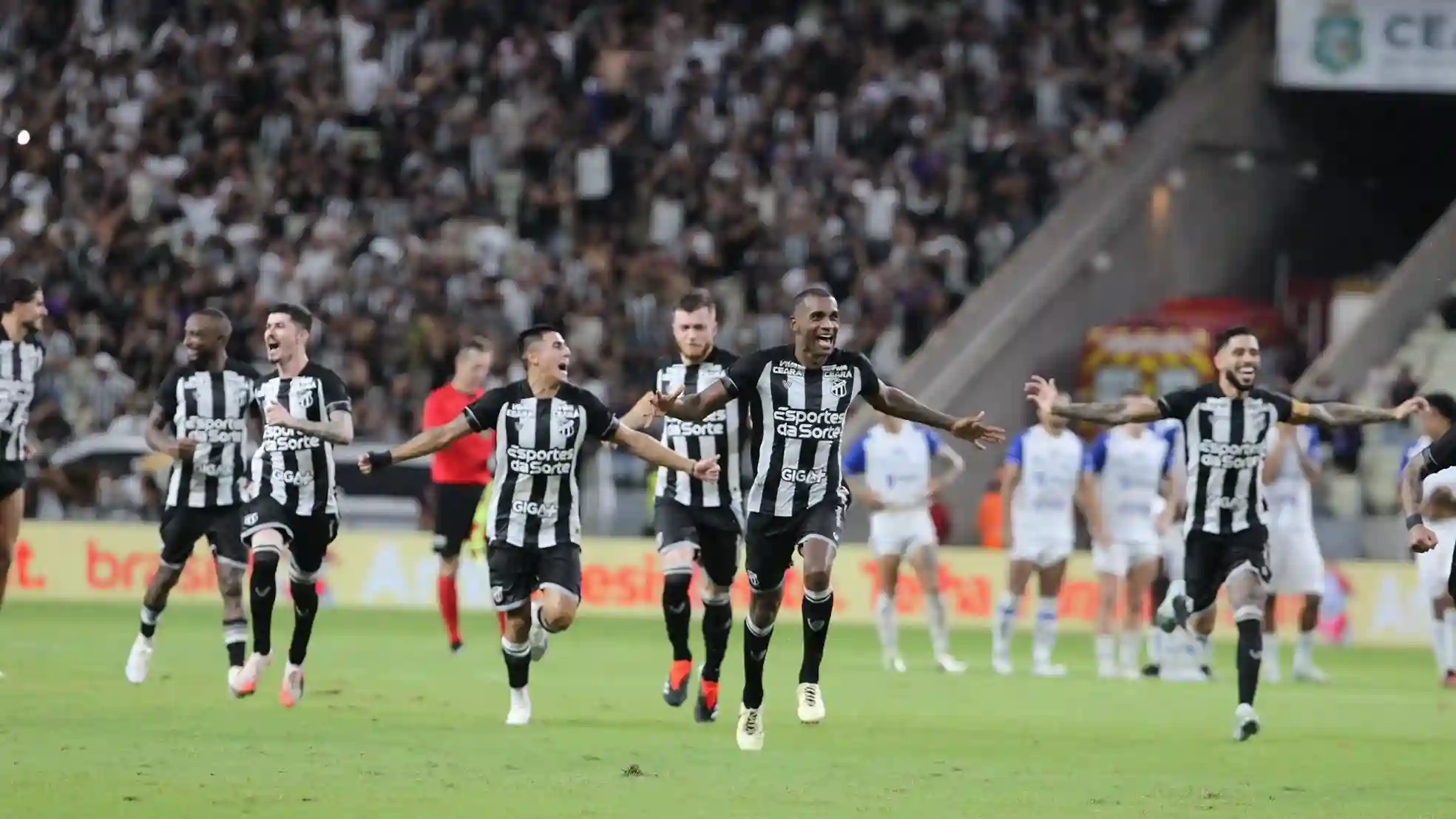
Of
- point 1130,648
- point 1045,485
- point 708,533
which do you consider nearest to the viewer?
point 708,533

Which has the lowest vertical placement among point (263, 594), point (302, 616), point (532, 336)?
point (302, 616)

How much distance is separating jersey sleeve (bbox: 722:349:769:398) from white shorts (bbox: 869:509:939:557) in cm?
816

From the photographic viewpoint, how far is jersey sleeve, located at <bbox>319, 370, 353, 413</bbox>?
48.0ft

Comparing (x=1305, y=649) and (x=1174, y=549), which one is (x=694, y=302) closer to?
(x=1305, y=649)

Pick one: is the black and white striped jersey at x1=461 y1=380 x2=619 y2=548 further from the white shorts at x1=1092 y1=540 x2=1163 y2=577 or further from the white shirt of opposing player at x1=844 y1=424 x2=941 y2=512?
the white shorts at x1=1092 y1=540 x2=1163 y2=577

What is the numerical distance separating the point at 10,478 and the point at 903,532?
25.2ft

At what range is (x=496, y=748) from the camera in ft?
41.0

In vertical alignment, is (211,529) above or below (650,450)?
below

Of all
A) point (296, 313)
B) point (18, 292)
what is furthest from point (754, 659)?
point (18, 292)

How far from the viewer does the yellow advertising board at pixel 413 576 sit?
1068 inches

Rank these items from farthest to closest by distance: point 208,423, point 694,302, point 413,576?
point 413,576 < point 208,423 < point 694,302

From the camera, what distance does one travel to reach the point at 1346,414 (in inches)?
558

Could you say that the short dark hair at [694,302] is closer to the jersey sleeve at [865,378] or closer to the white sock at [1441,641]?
the jersey sleeve at [865,378]

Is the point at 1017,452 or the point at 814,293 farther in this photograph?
the point at 1017,452
